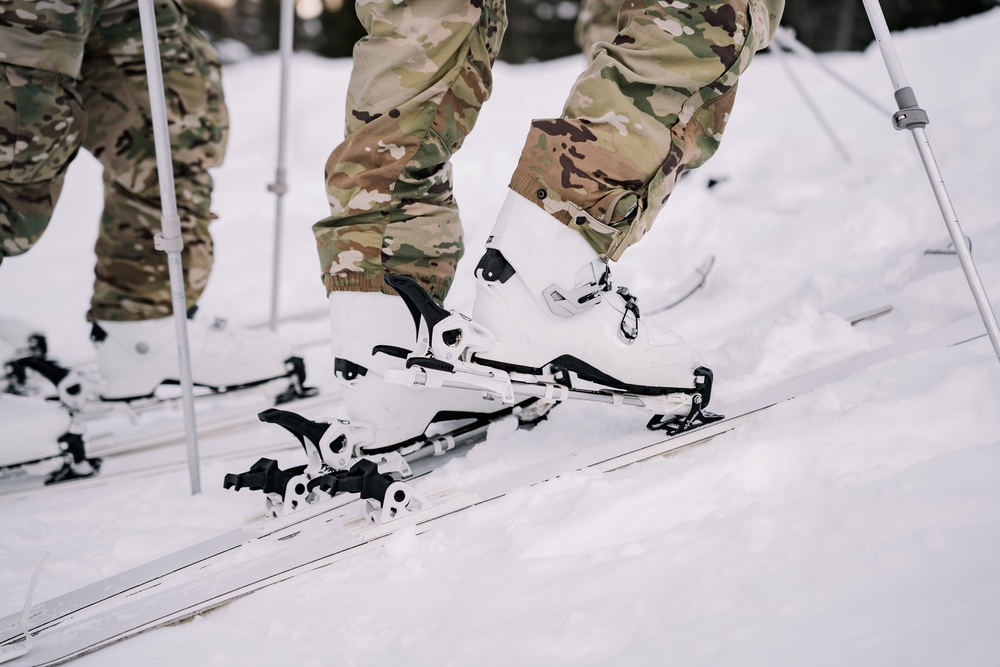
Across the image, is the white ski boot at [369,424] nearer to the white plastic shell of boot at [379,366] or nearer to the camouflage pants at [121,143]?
the white plastic shell of boot at [379,366]

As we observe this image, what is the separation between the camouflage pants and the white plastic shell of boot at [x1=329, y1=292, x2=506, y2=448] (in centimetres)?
89

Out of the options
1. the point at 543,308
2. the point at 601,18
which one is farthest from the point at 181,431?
the point at 601,18

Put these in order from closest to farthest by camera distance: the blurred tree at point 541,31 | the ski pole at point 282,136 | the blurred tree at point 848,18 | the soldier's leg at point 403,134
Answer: the soldier's leg at point 403,134
the ski pole at point 282,136
the blurred tree at point 848,18
the blurred tree at point 541,31

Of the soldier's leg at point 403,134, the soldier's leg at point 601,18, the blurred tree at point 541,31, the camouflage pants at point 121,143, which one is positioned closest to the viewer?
the soldier's leg at point 403,134

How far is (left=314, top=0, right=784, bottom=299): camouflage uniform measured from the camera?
3.69 feet

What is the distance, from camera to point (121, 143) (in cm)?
191

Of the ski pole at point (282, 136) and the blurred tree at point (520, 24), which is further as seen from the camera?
the blurred tree at point (520, 24)

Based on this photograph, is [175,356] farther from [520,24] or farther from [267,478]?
[520,24]

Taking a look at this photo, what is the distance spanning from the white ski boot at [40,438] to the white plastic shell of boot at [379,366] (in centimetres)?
88

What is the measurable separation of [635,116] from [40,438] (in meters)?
1.54

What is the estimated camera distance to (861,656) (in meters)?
0.65

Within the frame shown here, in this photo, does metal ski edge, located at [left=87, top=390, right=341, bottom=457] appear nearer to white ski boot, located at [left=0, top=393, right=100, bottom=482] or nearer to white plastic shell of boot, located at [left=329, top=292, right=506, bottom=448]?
white ski boot, located at [left=0, top=393, right=100, bottom=482]

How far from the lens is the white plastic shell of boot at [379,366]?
4.17 ft

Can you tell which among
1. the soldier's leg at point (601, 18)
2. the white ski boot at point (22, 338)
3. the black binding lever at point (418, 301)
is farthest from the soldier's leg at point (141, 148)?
the soldier's leg at point (601, 18)
